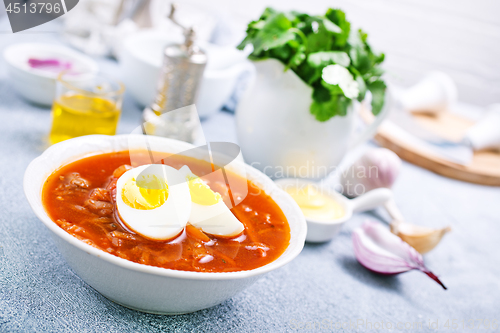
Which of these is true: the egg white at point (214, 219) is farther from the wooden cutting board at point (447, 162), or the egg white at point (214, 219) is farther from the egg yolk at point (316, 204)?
the wooden cutting board at point (447, 162)

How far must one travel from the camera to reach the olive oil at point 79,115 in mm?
1252

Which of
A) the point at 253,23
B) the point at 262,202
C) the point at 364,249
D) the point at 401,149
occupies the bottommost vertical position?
the point at 401,149

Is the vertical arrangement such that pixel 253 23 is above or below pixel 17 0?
above

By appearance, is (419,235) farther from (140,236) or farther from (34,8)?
(34,8)

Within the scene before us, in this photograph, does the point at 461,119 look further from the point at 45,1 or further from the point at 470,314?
the point at 45,1

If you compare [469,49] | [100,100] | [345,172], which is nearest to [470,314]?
[345,172]

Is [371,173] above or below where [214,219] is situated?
below

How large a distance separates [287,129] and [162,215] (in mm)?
594

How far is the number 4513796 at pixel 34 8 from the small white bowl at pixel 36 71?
0.65 metres

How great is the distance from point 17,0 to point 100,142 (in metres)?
1.74

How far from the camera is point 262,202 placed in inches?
38.1

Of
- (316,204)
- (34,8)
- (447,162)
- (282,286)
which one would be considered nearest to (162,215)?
(282,286)

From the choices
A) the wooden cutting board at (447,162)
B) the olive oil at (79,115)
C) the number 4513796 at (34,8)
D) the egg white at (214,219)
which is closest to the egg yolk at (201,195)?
the egg white at (214,219)

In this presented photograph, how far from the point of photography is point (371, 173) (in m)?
1.40
